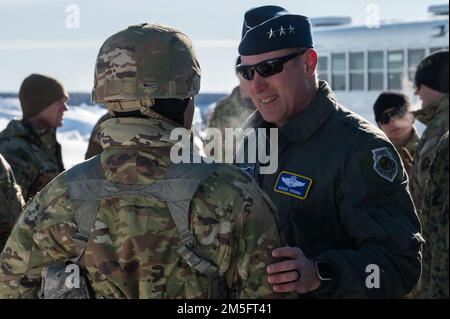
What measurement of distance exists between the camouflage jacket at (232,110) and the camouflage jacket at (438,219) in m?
2.82

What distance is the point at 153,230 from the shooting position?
245 centimetres

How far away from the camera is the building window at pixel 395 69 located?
19078mm

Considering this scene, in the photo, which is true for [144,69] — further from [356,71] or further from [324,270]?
[356,71]

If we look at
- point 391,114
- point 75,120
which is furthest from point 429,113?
point 75,120

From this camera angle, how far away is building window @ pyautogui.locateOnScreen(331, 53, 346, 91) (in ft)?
66.4

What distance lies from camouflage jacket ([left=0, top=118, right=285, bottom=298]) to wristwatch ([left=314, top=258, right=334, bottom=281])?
0.94 feet

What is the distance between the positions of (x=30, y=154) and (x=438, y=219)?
122 inches

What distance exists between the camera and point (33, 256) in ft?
8.52

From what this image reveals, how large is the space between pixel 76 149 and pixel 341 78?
9.06 meters
